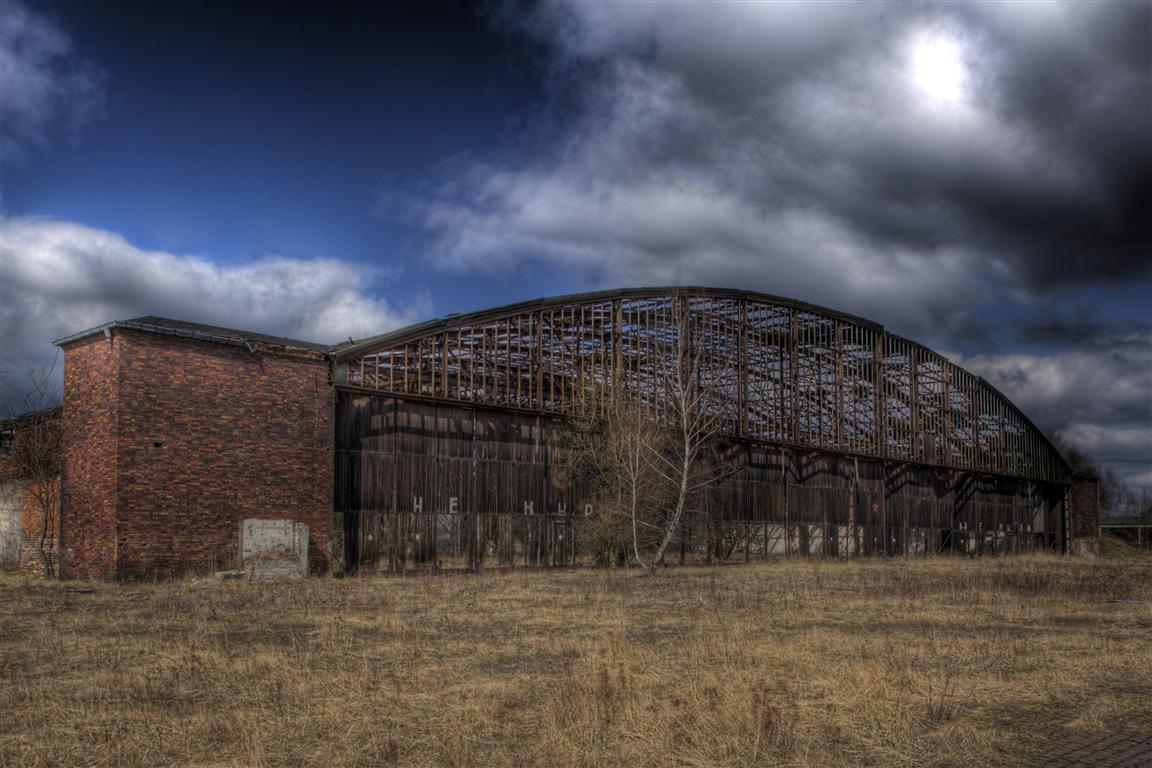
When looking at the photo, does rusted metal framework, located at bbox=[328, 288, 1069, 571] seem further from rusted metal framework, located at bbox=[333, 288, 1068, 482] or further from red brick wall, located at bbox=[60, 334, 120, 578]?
red brick wall, located at bbox=[60, 334, 120, 578]

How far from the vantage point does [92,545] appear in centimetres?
2567

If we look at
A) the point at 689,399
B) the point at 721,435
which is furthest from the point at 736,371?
the point at 689,399

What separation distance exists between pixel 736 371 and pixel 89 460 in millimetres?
27450

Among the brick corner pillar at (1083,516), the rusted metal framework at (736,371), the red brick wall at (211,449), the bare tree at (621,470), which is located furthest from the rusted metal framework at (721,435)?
the brick corner pillar at (1083,516)

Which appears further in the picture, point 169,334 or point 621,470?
point 621,470

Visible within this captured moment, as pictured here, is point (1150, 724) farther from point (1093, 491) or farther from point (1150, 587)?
point (1093, 491)

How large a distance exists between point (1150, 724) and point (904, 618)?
937 centimetres

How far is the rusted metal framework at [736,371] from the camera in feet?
106

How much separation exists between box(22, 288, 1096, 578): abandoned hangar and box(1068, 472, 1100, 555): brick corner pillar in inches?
705

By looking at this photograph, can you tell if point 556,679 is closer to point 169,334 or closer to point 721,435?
point 169,334

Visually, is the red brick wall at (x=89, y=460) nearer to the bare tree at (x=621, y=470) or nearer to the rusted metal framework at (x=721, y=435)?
the rusted metal framework at (x=721, y=435)

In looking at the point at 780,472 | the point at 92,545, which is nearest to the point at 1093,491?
the point at 780,472

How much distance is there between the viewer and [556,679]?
38.5 ft

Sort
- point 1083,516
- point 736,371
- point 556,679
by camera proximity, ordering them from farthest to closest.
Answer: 1. point 1083,516
2. point 736,371
3. point 556,679
